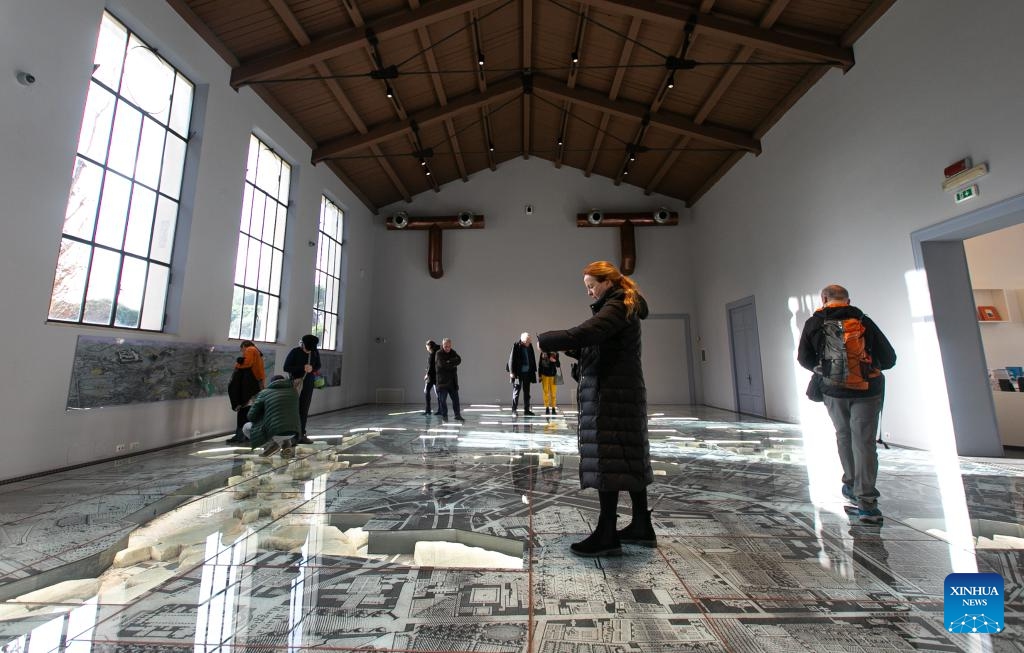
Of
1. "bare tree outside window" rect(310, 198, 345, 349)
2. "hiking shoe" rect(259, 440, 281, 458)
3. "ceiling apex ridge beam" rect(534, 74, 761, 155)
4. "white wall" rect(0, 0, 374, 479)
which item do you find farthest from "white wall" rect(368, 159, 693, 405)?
"hiking shoe" rect(259, 440, 281, 458)

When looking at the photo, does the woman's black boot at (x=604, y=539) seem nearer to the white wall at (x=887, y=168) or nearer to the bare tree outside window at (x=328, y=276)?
the white wall at (x=887, y=168)

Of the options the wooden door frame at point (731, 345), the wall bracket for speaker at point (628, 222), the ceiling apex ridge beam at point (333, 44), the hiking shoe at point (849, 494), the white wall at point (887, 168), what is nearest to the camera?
the hiking shoe at point (849, 494)

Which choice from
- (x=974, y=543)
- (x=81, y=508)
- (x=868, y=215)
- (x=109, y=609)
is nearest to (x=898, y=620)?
(x=974, y=543)

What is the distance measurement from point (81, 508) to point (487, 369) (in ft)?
28.7

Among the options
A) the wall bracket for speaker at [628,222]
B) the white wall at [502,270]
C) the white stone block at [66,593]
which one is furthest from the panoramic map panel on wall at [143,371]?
the wall bracket for speaker at [628,222]

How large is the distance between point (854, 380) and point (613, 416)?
5.53ft

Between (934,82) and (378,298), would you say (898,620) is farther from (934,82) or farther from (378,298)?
(378,298)

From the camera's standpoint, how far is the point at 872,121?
213 inches

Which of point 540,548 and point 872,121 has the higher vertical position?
point 872,121

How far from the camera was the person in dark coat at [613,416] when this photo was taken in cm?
195

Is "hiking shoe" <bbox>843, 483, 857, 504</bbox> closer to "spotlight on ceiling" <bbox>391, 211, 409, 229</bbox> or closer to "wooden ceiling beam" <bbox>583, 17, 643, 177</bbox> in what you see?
"wooden ceiling beam" <bbox>583, 17, 643, 177</bbox>

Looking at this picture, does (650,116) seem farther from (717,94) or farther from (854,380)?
(854,380)

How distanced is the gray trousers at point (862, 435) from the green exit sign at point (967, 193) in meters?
3.28

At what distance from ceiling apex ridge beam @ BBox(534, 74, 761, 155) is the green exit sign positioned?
172 inches
